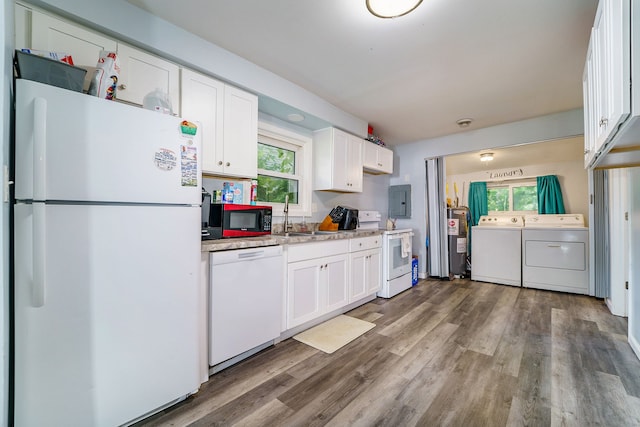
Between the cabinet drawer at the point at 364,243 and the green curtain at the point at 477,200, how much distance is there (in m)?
3.39

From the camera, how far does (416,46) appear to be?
77.8 inches

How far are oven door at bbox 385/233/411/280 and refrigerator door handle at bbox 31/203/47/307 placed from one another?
3.04m

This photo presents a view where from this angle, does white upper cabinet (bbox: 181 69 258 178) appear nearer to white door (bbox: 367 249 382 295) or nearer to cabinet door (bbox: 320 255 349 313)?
cabinet door (bbox: 320 255 349 313)

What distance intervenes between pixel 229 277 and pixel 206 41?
5.82 feet

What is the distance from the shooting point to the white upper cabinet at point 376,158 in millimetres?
3599

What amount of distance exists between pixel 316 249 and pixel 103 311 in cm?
156

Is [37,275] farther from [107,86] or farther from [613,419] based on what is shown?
[613,419]

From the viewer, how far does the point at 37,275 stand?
3.26ft

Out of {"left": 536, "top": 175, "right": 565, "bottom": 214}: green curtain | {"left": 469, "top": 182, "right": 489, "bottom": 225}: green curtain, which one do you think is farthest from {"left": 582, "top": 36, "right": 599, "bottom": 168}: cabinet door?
{"left": 469, "top": 182, "right": 489, "bottom": 225}: green curtain

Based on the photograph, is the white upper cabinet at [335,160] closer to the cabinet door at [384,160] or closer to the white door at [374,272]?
the cabinet door at [384,160]

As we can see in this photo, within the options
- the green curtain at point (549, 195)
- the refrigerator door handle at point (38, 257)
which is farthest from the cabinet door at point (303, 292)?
the green curtain at point (549, 195)

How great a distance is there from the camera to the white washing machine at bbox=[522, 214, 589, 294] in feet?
11.2

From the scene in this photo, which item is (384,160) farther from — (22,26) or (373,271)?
(22,26)

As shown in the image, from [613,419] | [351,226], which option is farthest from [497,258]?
[613,419]
